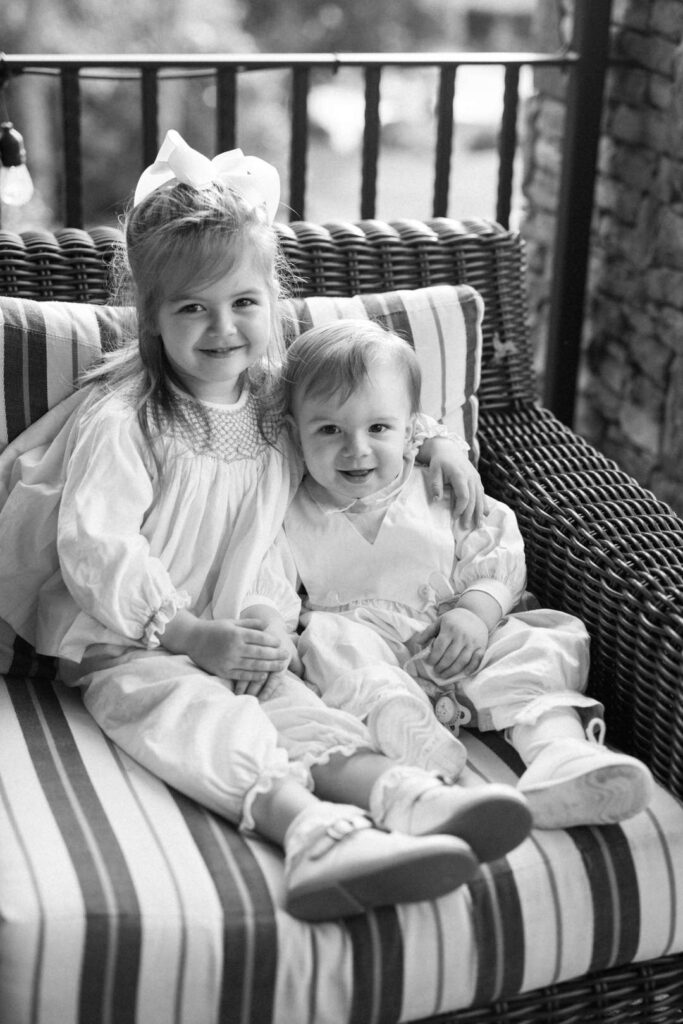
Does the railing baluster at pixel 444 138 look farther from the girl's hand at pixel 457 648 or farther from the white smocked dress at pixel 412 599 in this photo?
the girl's hand at pixel 457 648

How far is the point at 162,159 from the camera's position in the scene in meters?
1.69

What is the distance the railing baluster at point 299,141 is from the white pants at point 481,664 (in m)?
1.10

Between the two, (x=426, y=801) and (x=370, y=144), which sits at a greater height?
(x=370, y=144)

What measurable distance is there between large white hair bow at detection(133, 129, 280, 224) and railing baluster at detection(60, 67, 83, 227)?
86 cm

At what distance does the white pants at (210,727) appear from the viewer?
1432mm

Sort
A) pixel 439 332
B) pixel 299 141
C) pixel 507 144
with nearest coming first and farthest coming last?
pixel 439 332 < pixel 299 141 < pixel 507 144

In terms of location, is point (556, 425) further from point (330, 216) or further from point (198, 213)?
point (330, 216)

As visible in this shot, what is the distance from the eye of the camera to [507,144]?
2828 mm

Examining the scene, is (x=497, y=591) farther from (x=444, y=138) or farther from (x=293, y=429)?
(x=444, y=138)

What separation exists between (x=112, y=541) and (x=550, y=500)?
68cm

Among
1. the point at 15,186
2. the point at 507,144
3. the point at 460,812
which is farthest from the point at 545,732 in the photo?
the point at 507,144

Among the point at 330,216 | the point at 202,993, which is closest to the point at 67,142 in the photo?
the point at 202,993

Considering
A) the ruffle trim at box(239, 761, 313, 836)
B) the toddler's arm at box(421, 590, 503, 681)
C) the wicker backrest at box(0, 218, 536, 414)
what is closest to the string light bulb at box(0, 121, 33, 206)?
the wicker backrest at box(0, 218, 536, 414)

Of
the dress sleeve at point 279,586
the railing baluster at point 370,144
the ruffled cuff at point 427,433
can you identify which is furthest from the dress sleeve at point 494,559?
the railing baluster at point 370,144
